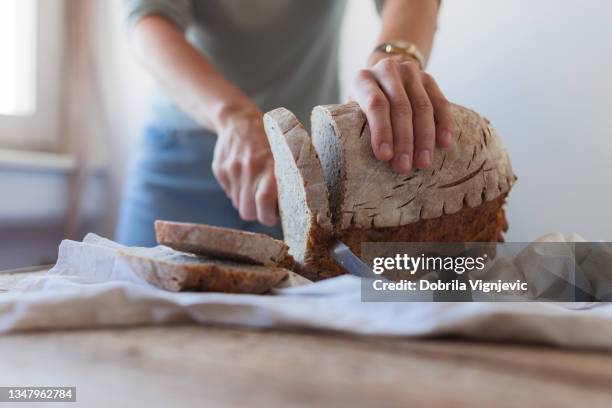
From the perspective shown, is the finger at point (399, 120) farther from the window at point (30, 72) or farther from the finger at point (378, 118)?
the window at point (30, 72)

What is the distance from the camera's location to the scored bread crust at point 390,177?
79 cm


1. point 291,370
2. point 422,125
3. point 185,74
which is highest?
point 185,74

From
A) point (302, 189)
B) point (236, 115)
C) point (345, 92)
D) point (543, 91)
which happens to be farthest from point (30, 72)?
point (302, 189)

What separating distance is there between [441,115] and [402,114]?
0.26 feet

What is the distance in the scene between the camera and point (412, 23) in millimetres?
1285

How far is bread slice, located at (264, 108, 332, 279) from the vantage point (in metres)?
0.79

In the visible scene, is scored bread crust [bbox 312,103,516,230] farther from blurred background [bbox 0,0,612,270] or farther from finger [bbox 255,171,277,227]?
blurred background [bbox 0,0,612,270]

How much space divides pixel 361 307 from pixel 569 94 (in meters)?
1.37

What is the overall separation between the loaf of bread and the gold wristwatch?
1.03ft

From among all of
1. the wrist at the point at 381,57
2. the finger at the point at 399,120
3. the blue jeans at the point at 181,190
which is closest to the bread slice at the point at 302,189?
the finger at the point at 399,120

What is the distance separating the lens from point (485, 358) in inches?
17.1

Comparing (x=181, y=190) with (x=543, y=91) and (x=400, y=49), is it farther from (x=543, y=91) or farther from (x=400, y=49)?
(x=543, y=91)

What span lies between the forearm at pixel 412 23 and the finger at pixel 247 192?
Result: 1.17 ft

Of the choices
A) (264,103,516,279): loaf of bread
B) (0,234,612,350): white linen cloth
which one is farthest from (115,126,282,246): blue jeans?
(0,234,612,350): white linen cloth
